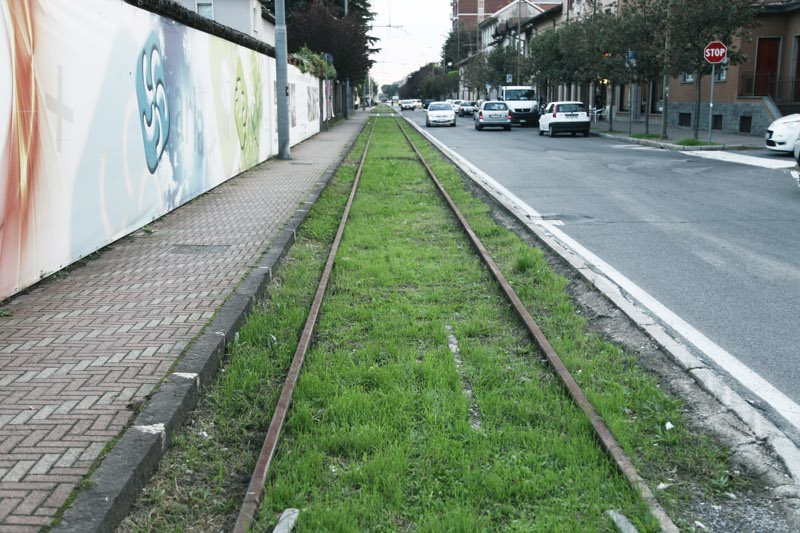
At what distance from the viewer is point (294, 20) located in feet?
168

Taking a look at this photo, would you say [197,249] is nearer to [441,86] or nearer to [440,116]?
[440,116]

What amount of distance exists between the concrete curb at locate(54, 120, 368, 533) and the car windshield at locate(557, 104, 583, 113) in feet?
98.3

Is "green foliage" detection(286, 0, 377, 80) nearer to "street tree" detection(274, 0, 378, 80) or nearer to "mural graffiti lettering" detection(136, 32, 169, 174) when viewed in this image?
"street tree" detection(274, 0, 378, 80)

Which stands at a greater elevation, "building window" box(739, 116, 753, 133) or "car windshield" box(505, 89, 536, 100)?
"car windshield" box(505, 89, 536, 100)

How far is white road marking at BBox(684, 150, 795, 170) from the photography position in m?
19.3

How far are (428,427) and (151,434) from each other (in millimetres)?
1378

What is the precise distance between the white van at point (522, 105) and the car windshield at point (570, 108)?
27.1 ft

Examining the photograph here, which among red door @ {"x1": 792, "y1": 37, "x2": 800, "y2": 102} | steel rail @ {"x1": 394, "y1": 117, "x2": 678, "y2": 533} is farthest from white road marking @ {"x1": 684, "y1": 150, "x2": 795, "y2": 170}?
steel rail @ {"x1": 394, "y1": 117, "x2": 678, "y2": 533}

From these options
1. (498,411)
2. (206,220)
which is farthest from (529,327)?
(206,220)

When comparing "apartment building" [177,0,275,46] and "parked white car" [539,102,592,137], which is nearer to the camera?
"parked white car" [539,102,592,137]

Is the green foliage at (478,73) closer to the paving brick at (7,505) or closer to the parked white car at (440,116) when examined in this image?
the parked white car at (440,116)

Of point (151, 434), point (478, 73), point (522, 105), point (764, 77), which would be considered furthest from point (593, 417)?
point (478, 73)

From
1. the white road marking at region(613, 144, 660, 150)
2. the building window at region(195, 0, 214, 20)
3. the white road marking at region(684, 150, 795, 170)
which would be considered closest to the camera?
the white road marking at region(684, 150, 795, 170)

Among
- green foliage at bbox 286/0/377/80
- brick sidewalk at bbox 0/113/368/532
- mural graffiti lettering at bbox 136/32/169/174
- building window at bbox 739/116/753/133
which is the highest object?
green foliage at bbox 286/0/377/80
